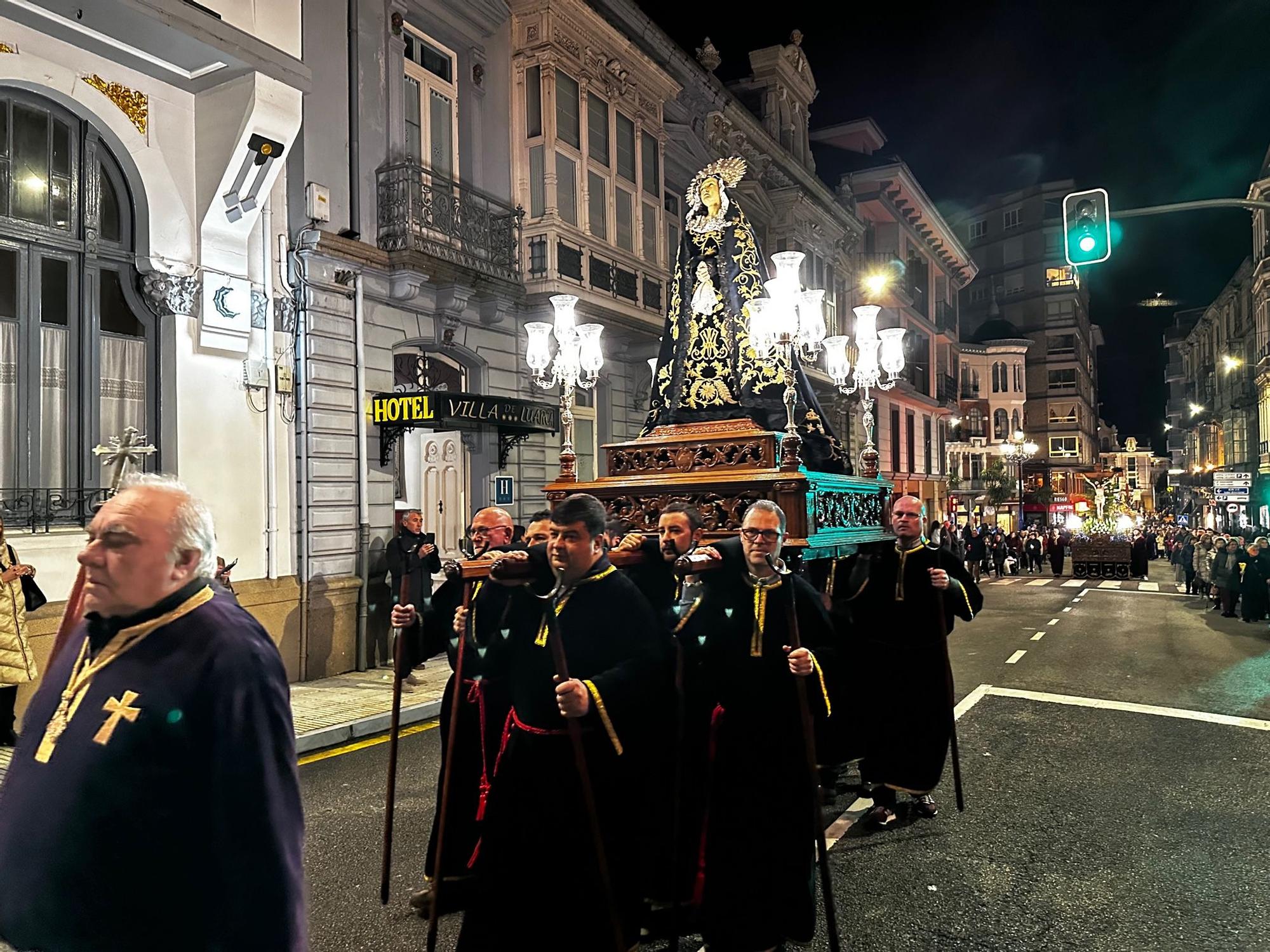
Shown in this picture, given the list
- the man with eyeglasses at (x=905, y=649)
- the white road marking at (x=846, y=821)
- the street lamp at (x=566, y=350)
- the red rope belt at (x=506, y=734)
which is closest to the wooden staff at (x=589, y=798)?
the red rope belt at (x=506, y=734)

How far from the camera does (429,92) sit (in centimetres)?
1393

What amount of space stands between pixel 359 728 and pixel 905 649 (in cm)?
519

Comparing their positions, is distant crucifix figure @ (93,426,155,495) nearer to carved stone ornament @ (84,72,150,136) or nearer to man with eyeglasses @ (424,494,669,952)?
carved stone ornament @ (84,72,150,136)

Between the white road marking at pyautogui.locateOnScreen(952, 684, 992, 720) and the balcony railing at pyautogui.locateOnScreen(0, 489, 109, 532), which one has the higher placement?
the balcony railing at pyautogui.locateOnScreen(0, 489, 109, 532)

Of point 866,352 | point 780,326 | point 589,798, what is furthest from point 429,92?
point 589,798

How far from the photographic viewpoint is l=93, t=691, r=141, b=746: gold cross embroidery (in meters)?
2.20

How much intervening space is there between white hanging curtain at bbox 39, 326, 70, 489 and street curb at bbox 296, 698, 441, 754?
4028 millimetres

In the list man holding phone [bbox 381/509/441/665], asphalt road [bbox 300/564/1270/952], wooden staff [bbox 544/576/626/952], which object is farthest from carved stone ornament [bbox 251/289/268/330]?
wooden staff [bbox 544/576/626/952]

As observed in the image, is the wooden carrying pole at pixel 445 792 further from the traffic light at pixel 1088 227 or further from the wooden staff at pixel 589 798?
the traffic light at pixel 1088 227

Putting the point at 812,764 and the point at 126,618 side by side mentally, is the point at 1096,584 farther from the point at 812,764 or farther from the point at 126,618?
the point at 126,618

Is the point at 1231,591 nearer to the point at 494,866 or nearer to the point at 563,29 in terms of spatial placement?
the point at 563,29

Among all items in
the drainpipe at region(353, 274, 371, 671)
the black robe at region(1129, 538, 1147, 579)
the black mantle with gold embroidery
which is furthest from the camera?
the black robe at region(1129, 538, 1147, 579)

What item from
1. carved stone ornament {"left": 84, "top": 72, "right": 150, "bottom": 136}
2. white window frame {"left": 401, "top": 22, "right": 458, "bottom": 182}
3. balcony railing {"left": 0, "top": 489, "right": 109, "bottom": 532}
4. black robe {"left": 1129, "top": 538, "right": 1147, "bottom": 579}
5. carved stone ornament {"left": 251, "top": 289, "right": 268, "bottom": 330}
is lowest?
black robe {"left": 1129, "top": 538, "right": 1147, "bottom": 579}

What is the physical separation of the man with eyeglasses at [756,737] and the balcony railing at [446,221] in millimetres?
9427
